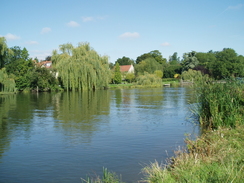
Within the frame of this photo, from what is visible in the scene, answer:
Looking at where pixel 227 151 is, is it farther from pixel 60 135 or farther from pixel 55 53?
pixel 55 53

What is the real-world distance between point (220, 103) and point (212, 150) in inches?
216

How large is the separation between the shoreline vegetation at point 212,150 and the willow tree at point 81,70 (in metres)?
34.7

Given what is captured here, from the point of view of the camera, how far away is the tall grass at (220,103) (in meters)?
12.2

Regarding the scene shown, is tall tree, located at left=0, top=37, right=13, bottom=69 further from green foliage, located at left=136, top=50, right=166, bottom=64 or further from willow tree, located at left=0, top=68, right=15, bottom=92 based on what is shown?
green foliage, located at left=136, top=50, right=166, bottom=64

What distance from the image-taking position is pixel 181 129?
1405cm

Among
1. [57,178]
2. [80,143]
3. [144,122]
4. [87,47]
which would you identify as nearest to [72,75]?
[87,47]

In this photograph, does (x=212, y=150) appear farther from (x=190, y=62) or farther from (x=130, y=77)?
(x=190, y=62)

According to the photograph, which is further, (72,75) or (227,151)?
(72,75)

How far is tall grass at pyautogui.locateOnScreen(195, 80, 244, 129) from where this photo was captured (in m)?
12.2

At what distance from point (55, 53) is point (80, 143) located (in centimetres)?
4837

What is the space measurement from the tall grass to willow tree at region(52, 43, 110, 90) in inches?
1370

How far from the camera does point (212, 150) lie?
25.4 feet

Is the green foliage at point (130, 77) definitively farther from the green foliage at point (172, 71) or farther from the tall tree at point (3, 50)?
the tall tree at point (3, 50)

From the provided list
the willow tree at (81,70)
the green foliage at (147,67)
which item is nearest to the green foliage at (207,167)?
the willow tree at (81,70)
